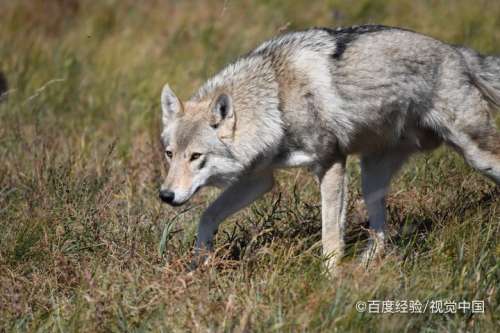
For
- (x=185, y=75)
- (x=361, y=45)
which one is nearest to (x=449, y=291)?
(x=361, y=45)

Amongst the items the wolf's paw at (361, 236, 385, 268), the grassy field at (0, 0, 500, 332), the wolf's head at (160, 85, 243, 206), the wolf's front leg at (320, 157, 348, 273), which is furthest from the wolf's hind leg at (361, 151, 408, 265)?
the wolf's head at (160, 85, 243, 206)

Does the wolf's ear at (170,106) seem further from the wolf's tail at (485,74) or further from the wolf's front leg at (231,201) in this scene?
the wolf's tail at (485,74)

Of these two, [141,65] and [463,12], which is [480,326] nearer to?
[141,65]

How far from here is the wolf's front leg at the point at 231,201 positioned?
207 inches

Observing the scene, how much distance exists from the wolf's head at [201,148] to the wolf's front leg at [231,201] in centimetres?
23

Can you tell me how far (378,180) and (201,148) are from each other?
1487mm

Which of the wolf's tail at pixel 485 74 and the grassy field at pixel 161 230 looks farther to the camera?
the wolf's tail at pixel 485 74

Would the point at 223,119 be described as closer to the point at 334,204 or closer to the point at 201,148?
the point at 201,148

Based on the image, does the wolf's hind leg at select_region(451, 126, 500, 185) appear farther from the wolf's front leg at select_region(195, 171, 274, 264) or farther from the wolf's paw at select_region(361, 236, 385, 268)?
the wolf's front leg at select_region(195, 171, 274, 264)

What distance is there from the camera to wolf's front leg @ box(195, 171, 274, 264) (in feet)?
17.3

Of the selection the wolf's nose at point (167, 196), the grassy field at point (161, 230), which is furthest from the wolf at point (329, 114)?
the grassy field at point (161, 230)

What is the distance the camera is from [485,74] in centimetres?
553

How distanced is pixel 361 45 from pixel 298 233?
1400 millimetres

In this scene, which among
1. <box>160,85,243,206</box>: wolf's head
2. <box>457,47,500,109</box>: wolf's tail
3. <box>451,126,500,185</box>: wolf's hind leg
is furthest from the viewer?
<box>457,47,500,109</box>: wolf's tail
